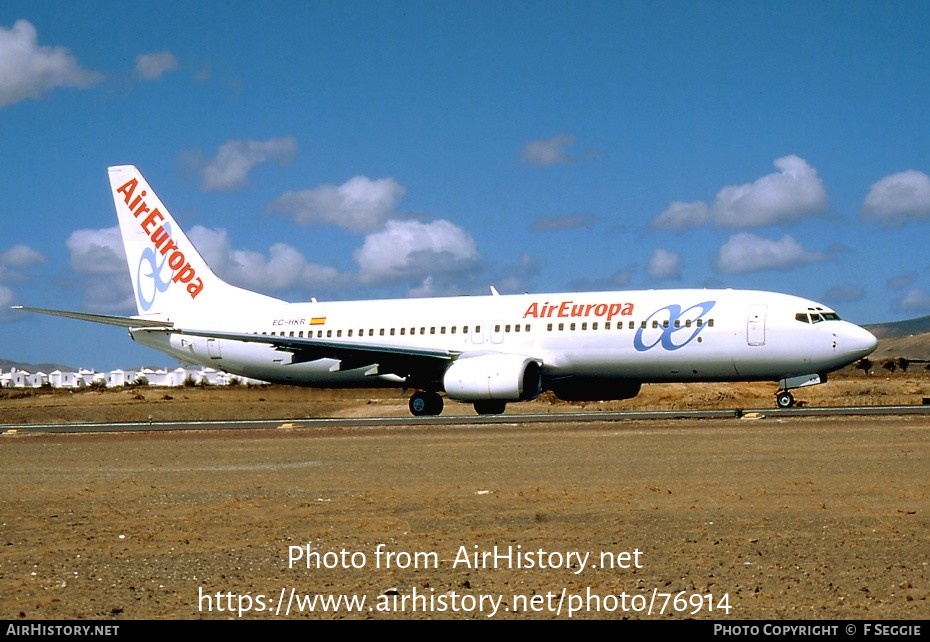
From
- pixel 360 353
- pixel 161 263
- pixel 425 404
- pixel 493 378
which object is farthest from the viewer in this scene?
pixel 161 263

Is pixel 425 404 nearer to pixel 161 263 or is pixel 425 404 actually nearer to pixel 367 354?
pixel 367 354

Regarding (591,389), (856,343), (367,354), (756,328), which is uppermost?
(756,328)

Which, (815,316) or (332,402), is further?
(332,402)

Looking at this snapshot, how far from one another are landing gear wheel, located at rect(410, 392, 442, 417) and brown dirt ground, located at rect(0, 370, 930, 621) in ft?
45.9

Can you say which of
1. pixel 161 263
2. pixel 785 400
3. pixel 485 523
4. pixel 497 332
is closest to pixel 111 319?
pixel 161 263

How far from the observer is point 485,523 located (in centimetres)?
1237

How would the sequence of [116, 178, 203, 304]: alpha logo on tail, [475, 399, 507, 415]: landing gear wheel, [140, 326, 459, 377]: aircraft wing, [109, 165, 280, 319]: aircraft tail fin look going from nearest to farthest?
[140, 326, 459, 377]: aircraft wing < [475, 399, 507, 415]: landing gear wheel < [109, 165, 280, 319]: aircraft tail fin < [116, 178, 203, 304]: alpha logo on tail

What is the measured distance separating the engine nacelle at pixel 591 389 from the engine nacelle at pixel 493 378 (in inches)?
89.5

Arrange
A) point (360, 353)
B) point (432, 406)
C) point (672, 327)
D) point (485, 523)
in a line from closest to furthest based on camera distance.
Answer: point (485, 523) < point (672, 327) < point (360, 353) < point (432, 406)

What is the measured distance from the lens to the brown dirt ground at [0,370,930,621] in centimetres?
849

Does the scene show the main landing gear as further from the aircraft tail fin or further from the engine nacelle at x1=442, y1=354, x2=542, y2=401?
the aircraft tail fin

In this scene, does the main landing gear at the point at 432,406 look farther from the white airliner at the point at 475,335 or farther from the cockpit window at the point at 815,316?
the cockpit window at the point at 815,316

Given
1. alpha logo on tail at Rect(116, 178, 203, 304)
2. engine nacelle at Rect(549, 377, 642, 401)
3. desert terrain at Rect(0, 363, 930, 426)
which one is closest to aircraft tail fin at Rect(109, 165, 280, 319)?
alpha logo on tail at Rect(116, 178, 203, 304)

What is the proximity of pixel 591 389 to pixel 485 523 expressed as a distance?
27476mm
